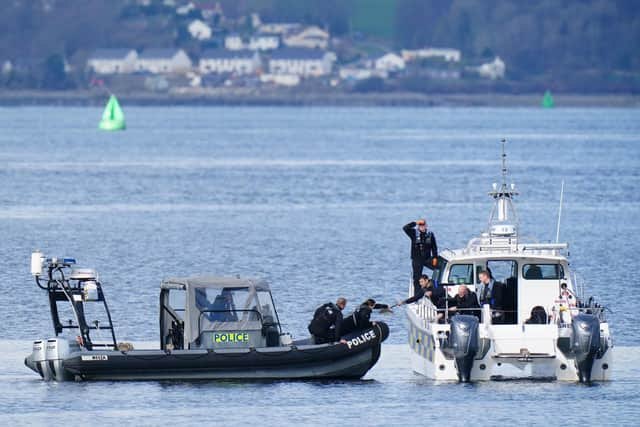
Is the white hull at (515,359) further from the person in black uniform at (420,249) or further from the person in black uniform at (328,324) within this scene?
the person in black uniform at (420,249)

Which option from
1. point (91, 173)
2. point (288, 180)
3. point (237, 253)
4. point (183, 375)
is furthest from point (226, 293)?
point (91, 173)

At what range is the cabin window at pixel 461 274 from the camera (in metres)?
33.7

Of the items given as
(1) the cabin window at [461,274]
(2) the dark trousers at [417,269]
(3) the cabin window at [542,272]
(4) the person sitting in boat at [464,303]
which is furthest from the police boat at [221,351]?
(3) the cabin window at [542,272]

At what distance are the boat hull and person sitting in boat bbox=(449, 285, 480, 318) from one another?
149 cm

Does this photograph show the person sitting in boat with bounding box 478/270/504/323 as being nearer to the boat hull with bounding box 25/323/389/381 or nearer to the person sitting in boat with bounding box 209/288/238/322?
the boat hull with bounding box 25/323/389/381

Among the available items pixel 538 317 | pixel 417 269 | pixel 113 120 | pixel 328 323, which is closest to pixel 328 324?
pixel 328 323

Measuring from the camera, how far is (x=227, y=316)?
32.6m

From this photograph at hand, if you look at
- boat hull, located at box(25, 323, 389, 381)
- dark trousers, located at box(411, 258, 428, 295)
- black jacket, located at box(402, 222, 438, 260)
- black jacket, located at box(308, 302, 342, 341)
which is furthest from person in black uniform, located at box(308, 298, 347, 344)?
black jacket, located at box(402, 222, 438, 260)

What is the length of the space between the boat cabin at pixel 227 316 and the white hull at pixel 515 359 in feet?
10.6

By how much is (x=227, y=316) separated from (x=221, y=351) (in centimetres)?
85

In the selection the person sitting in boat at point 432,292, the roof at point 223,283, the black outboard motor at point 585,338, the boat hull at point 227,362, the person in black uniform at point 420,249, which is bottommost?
the boat hull at point 227,362

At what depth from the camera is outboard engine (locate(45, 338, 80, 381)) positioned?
3241 cm

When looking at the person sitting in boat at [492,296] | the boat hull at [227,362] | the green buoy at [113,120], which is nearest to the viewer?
the boat hull at [227,362]

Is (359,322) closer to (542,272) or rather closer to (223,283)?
(223,283)
